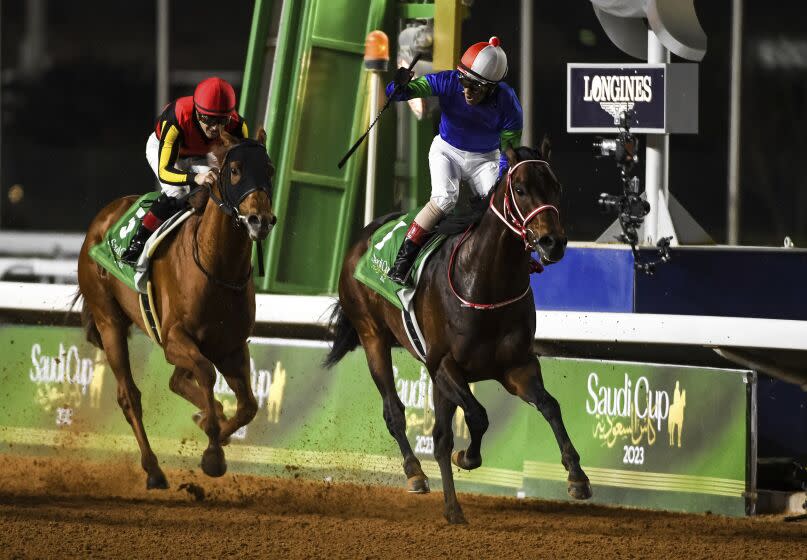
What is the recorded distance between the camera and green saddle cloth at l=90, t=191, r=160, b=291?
315 inches

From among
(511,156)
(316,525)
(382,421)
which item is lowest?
(316,525)

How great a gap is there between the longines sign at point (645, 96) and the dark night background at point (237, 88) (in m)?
3.10

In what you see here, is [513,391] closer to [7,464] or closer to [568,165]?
[7,464]

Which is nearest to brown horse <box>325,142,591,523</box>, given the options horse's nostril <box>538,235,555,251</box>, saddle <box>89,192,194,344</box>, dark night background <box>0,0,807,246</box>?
horse's nostril <box>538,235,555,251</box>

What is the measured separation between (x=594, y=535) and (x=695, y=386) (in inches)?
50.3

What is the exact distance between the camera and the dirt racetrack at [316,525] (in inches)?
264

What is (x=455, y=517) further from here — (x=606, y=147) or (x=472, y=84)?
(x=606, y=147)

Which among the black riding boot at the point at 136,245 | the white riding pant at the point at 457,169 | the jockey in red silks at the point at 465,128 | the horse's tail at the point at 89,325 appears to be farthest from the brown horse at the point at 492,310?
the horse's tail at the point at 89,325

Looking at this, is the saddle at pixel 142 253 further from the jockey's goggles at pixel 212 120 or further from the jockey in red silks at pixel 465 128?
the jockey in red silks at pixel 465 128

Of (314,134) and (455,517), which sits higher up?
(314,134)

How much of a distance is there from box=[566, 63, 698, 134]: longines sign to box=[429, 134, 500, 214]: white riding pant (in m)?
1.19

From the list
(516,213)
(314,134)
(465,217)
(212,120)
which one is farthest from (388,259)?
(314,134)

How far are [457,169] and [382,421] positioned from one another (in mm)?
1853

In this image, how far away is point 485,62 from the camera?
23.6ft
